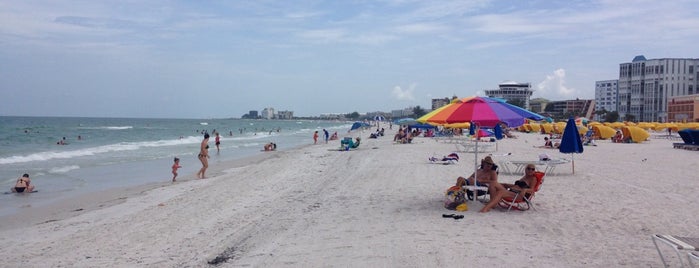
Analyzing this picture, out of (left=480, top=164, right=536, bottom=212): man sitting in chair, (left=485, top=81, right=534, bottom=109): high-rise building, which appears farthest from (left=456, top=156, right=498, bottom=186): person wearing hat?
(left=485, top=81, right=534, bottom=109): high-rise building

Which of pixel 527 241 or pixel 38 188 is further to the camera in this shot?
pixel 38 188

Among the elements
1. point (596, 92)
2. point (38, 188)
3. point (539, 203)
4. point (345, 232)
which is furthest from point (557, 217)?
point (596, 92)

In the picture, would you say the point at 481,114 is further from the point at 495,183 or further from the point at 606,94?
the point at 606,94

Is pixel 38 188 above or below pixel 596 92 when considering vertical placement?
below

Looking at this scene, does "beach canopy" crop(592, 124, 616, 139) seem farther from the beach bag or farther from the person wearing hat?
the beach bag

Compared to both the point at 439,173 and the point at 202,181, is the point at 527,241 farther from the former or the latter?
the point at 202,181

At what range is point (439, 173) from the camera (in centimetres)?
1216

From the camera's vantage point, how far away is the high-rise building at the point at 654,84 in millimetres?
82375

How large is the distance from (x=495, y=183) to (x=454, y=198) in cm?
62

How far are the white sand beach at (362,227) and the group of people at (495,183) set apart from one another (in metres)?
0.25

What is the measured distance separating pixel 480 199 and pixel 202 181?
28.5 feet

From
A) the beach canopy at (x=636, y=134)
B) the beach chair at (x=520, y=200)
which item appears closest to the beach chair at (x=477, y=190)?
the beach chair at (x=520, y=200)

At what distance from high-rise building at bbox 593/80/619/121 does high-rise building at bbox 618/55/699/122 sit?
59.0 feet

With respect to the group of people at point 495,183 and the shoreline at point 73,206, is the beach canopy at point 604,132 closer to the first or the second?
the shoreline at point 73,206
